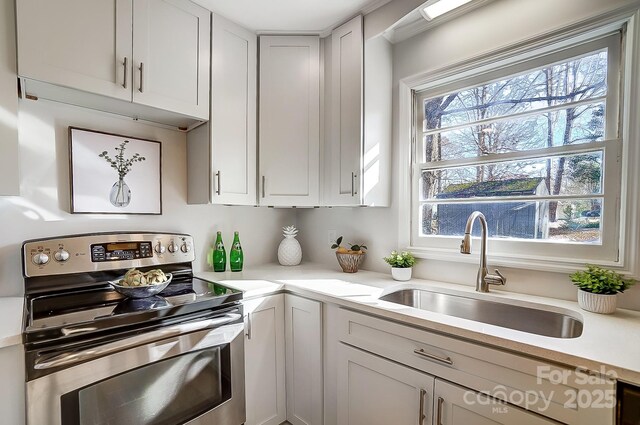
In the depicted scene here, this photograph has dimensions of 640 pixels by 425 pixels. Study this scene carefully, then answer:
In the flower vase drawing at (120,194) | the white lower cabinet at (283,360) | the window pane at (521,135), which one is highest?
the window pane at (521,135)

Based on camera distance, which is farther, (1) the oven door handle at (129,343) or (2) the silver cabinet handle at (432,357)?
(2) the silver cabinet handle at (432,357)

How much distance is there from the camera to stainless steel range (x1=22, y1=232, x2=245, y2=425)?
100 centimetres

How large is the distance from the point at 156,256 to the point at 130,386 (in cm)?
72

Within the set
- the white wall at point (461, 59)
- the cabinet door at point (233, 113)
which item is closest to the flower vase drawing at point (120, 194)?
the cabinet door at point (233, 113)

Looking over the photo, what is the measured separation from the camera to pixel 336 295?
4.81ft

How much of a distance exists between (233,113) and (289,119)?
35cm

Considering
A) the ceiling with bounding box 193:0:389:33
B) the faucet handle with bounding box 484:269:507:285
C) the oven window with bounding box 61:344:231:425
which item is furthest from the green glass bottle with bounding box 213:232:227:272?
the faucet handle with bounding box 484:269:507:285

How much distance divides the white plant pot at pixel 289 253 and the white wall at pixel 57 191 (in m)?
0.56

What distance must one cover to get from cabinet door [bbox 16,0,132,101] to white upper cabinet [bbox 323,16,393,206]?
1088 mm

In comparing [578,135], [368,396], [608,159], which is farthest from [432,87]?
[368,396]

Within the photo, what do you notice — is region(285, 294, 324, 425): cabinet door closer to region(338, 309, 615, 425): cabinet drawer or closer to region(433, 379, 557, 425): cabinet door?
region(338, 309, 615, 425): cabinet drawer

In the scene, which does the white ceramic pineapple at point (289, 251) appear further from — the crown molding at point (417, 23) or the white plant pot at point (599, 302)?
the white plant pot at point (599, 302)

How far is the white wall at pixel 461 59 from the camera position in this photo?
1.36m

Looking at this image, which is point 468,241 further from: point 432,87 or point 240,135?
point 240,135
